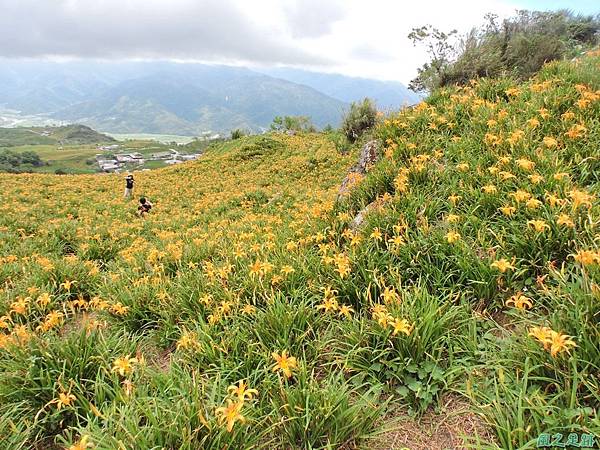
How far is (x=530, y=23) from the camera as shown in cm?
2069

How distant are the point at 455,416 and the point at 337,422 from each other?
93 cm

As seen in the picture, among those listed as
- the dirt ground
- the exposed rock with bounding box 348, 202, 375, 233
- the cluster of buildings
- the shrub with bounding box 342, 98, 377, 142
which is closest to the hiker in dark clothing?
the exposed rock with bounding box 348, 202, 375, 233

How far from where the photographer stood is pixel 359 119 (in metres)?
22.1

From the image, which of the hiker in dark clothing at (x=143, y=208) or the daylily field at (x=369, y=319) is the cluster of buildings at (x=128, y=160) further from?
the daylily field at (x=369, y=319)

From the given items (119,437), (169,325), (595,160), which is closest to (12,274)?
(169,325)

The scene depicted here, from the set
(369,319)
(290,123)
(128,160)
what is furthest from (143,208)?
(128,160)

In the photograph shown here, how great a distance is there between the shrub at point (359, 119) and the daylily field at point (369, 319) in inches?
599

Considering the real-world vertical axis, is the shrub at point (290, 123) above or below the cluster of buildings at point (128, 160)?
above

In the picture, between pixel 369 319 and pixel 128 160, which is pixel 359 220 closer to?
pixel 369 319

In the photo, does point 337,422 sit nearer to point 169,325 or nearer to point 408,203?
point 169,325

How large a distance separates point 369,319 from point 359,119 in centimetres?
2063

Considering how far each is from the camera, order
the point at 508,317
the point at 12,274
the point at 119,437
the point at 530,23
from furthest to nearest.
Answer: the point at 530,23
the point at 12,274
the point at 508,317
the point at 119,437

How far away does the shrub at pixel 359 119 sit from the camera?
71.5 ft

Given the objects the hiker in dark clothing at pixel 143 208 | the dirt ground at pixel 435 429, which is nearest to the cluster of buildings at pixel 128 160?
the hiker in dark clothing at pixel 143 208
